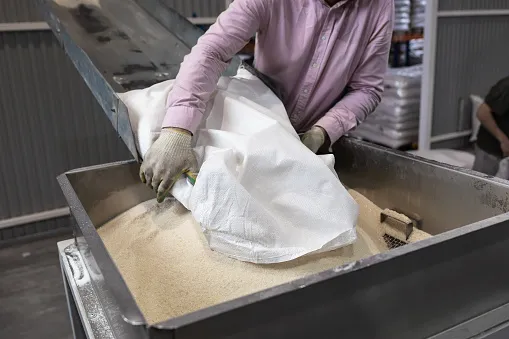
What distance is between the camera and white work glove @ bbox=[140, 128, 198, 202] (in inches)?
36.0

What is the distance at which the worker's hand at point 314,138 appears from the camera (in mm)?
1167

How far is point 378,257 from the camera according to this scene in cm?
62

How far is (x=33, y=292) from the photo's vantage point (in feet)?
6.45

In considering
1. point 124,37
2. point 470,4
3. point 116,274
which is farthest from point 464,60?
point 116,274

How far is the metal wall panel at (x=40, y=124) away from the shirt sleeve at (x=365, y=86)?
1.63 metres

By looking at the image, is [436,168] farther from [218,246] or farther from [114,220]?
[114,220]

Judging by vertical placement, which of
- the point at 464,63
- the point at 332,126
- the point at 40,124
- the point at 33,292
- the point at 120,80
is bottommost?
the point at 33,292

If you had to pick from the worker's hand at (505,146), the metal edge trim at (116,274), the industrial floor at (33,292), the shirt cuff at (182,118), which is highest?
the shirt cuff at (182,118)

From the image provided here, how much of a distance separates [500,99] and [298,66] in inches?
60.6

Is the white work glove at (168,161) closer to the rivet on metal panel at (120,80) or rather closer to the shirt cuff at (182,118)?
the shirt cuff at (182,118)

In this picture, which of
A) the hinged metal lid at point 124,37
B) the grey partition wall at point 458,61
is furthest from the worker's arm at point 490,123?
the hinged metal lid at point 124,37

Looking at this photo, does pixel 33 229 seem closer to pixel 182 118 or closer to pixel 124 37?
pixel 124 37

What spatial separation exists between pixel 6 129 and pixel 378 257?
2.20 m

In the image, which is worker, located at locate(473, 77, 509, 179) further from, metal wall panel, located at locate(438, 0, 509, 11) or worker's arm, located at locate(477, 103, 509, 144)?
metal wall panel, located at locate(438, 0, 509, 11)
